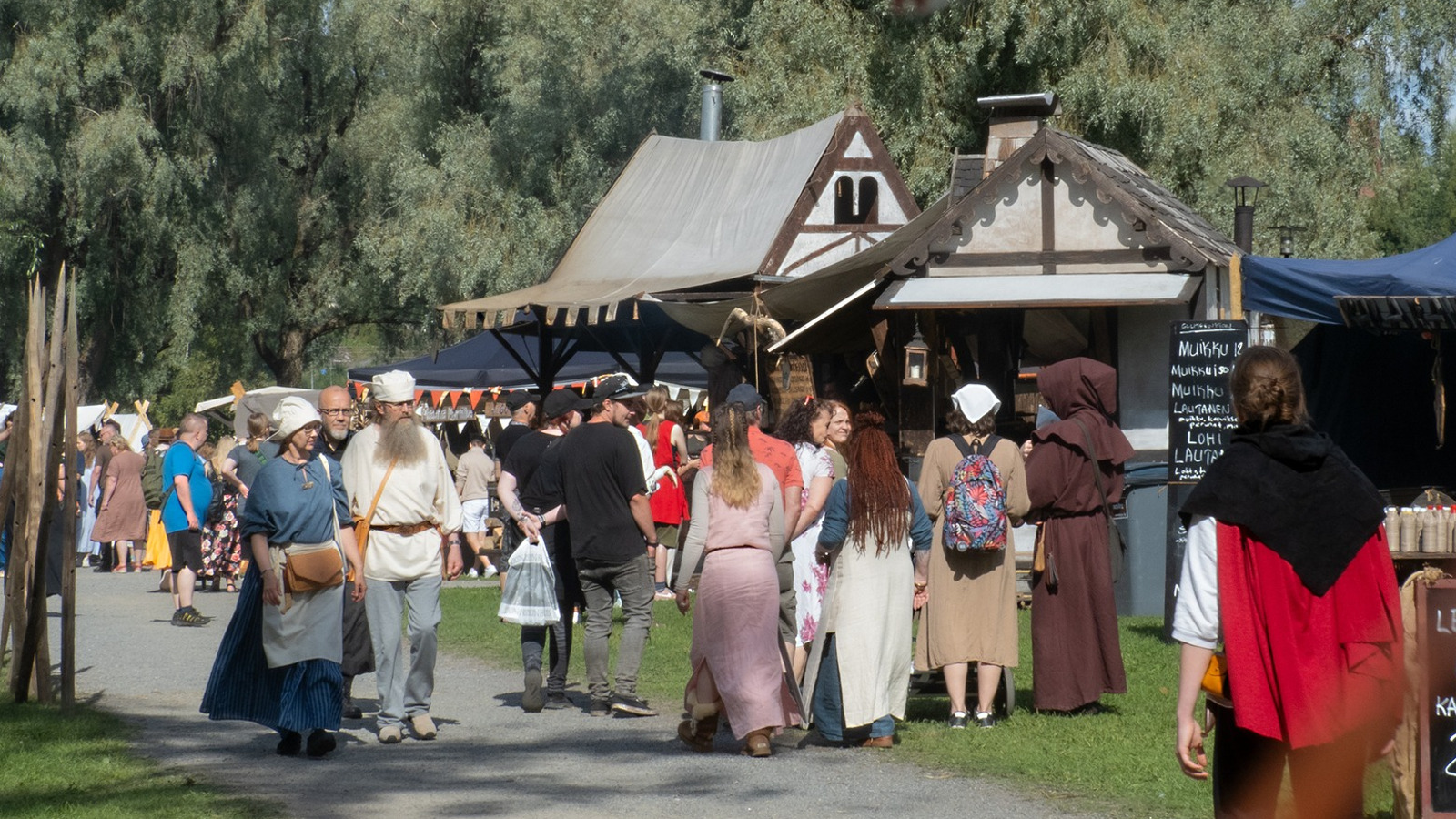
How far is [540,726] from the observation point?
31.9 feet

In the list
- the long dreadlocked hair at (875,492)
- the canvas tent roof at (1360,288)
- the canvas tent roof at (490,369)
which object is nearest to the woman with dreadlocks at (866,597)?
the long dreadlocked hair at (875,492)

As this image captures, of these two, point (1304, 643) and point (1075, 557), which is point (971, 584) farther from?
point (1304, 643)

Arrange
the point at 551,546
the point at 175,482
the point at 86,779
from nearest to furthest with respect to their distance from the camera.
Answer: the point at 86,779
the point at 551,546
the point at 175,482

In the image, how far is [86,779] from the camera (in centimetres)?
796

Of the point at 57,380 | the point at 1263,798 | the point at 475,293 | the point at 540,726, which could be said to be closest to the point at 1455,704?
the point at 1263,798

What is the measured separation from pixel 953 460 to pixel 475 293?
2729 centimetres

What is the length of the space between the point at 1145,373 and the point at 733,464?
9.00 meters

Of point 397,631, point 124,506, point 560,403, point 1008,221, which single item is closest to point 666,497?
point 1008,221

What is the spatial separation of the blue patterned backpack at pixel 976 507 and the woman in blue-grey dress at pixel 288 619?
9.91 feet

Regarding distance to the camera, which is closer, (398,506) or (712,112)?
(398,506)

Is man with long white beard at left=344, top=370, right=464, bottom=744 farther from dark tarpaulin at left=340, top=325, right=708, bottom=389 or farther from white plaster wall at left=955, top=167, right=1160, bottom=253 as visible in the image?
dark tarpaulin at left=340, top=325, right=708, bottom=389

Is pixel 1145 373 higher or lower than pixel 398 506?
A: higher

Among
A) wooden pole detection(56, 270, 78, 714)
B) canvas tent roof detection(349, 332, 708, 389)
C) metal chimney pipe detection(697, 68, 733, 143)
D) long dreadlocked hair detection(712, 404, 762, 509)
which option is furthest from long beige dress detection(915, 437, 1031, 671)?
canvas tent roof detection(349, 332, 708, 389)

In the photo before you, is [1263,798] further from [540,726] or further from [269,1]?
[269,1]
